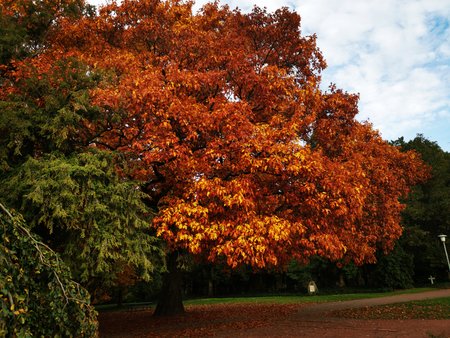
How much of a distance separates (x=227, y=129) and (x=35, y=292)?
7404 millimetres

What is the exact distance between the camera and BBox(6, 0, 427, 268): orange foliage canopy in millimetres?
10461

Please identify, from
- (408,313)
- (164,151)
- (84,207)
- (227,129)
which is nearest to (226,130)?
(227,129)

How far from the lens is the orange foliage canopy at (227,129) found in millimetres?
10461

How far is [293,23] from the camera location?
15.3 m

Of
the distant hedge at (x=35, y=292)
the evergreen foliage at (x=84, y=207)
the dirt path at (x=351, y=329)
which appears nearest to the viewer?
the distant hedge at (x=35, y=292)

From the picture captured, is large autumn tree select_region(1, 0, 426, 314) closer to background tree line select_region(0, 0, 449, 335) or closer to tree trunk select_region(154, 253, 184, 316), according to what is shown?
background tree line select_region(0, 0, 449, 335)

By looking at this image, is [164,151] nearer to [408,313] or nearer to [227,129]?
[227,129]

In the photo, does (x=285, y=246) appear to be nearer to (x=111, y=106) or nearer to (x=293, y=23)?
(x=111, y=106)

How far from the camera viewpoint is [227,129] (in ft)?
36.9

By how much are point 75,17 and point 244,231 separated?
37.6 ft

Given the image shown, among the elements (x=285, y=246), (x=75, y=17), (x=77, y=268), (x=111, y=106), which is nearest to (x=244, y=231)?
(x=285, y=246)

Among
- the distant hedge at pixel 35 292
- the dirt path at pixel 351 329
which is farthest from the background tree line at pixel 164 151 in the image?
the dirt path at pixel 351 329

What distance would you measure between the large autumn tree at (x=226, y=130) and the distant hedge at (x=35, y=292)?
4798 mm

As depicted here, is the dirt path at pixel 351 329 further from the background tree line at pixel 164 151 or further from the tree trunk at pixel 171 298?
the tree trunk at pixel 171 298
